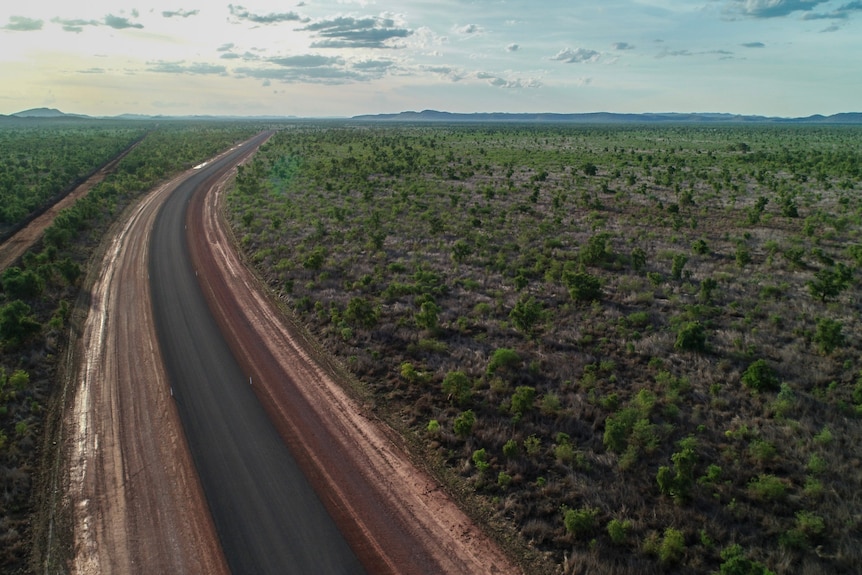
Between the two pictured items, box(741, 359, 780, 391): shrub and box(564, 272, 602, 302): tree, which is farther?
box(564, 272, 602, 302): tree

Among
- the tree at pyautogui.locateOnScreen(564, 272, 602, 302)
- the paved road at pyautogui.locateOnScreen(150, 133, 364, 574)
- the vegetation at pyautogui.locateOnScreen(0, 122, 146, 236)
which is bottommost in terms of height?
the paved road at pyautogui.locateOnScreen(150, 133, 364, 574)

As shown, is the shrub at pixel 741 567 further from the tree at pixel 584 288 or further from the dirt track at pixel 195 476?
the tree at pixel 584 288

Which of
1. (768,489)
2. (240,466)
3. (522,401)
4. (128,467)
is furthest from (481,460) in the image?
(128,467)

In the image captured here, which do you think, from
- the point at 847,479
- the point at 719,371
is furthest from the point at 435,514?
the point at 719,371

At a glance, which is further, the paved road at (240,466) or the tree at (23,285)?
the tree at (23,285)

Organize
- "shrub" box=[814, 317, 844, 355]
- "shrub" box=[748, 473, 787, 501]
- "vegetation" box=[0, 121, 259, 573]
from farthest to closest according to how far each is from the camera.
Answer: "shrub" box=[814, 317, 844, 355] < "vegetation" box=[0, 121, 259, 573] < "shrub" box=[748, 473, 787, 501]

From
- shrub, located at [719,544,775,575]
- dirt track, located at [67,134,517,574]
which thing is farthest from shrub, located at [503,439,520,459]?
shrub, located at [719,544,775,575]

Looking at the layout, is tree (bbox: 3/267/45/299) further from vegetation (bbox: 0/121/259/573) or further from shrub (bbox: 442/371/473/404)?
shrub (bbox: 442/371/473/404)

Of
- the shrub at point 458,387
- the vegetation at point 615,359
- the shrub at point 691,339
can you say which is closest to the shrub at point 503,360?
the vegetation at point 615,359
